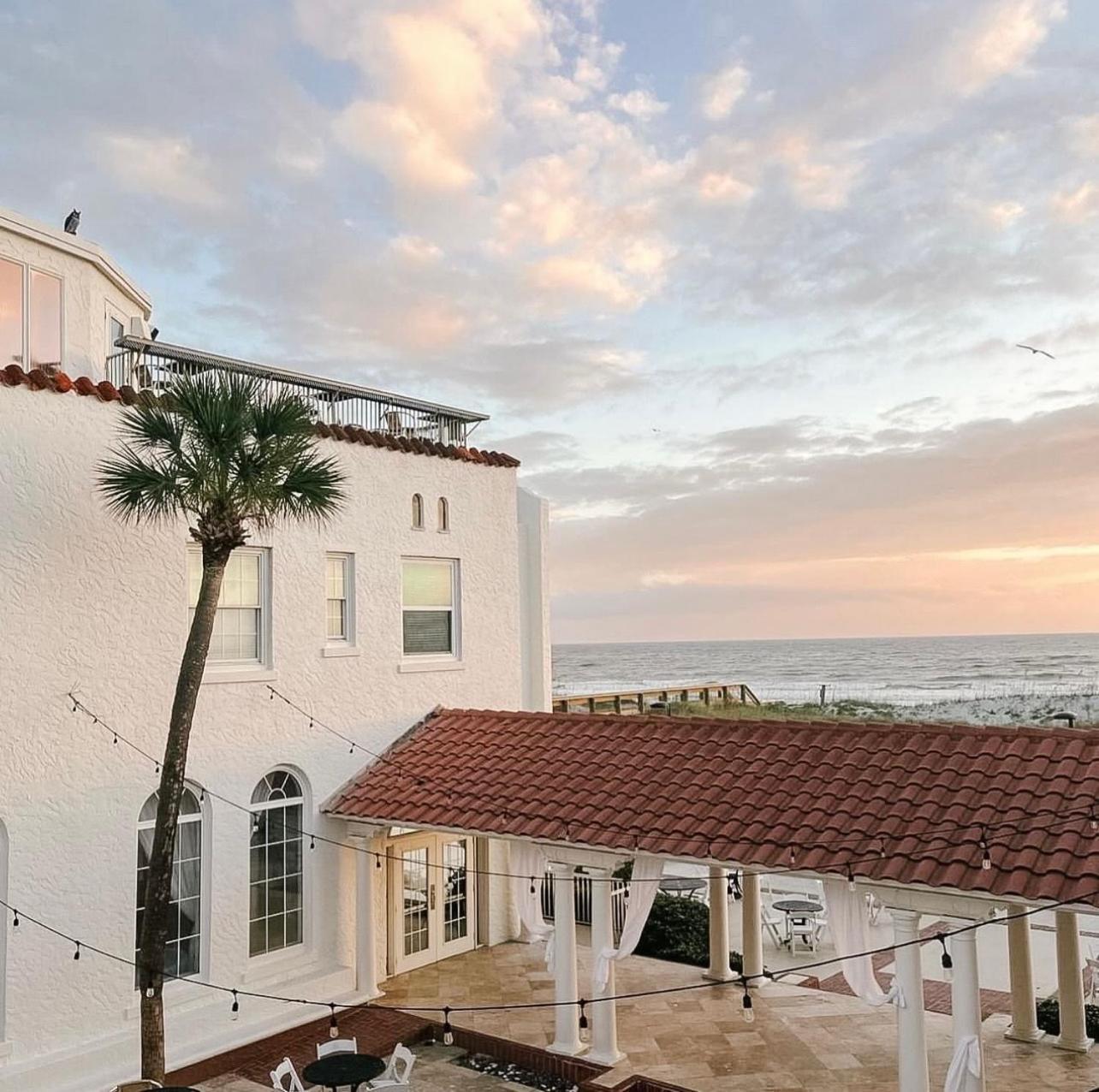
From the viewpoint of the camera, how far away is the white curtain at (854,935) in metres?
9.63

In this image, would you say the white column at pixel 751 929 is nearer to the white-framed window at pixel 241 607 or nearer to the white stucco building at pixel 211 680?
the white stucco building at pixel 211 680

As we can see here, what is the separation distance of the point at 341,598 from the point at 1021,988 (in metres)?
10.5

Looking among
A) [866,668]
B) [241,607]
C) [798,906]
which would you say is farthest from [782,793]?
[866,668]

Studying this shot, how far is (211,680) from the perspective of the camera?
12.3 metres

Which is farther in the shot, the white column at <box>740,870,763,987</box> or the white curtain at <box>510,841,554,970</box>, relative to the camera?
the white column at <box>740,870,763,987</box>

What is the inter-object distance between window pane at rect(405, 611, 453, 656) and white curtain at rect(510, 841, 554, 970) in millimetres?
4199

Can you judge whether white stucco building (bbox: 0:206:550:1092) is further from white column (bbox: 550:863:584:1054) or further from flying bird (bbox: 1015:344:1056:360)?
flying bird (bbox: 1015:344:1056:360)

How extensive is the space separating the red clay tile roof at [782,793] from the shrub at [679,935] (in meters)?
4.56

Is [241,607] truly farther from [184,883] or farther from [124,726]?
[184,883]

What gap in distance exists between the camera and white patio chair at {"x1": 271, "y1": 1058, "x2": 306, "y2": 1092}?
10266mm

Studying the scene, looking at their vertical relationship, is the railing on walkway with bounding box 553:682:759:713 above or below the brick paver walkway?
above

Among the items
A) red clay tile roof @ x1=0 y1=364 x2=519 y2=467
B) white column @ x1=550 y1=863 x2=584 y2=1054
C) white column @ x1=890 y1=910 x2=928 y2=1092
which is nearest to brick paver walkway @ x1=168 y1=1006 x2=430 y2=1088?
white column @ x1=550 y1=863 x2=584 y2=1054

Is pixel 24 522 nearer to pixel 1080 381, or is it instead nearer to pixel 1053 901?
pixel 1053 901

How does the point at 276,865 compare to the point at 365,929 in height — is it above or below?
above
